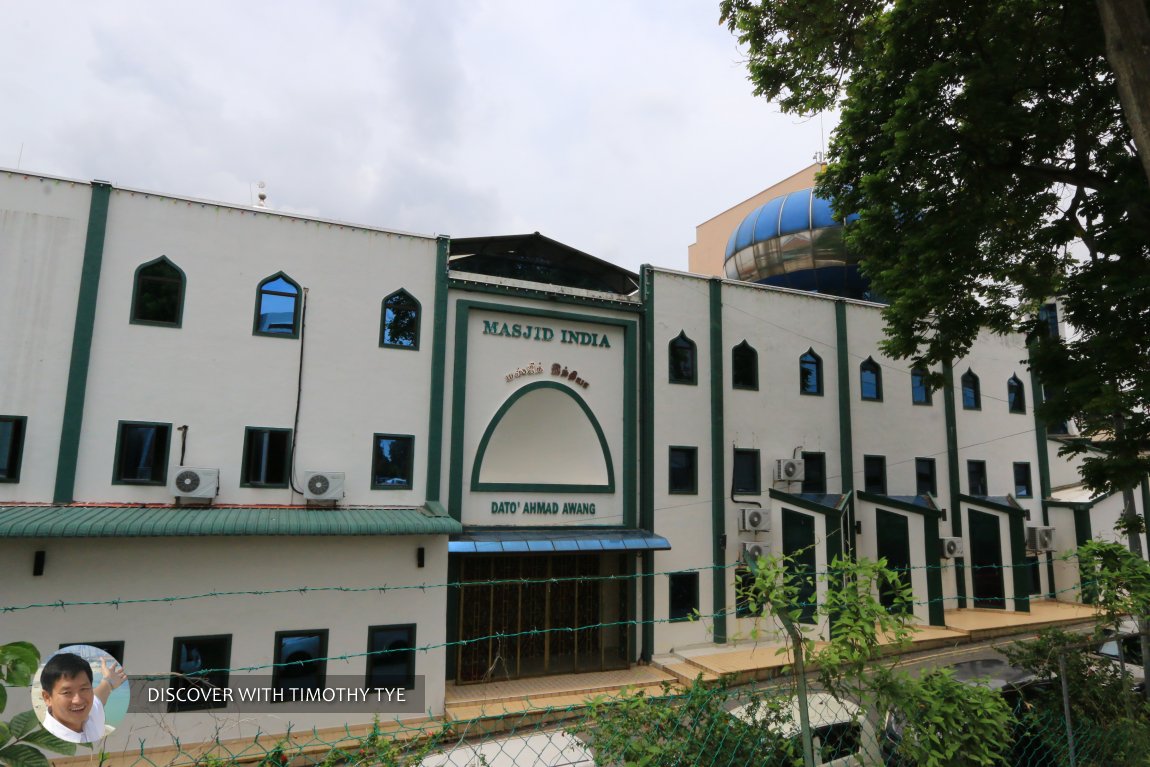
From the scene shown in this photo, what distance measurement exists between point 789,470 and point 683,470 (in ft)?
9.26

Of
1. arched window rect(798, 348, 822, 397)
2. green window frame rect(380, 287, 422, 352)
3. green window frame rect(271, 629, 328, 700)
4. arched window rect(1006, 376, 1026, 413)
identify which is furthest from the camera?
arched window rect(1006, 376, 1026, 413)

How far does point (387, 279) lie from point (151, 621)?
743 centimetres

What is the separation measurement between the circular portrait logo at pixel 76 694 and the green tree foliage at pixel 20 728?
5 cm

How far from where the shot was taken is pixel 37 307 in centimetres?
1155

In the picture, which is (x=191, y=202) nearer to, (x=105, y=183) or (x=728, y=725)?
(x=105, y=183)

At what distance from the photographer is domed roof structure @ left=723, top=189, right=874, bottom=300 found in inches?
813

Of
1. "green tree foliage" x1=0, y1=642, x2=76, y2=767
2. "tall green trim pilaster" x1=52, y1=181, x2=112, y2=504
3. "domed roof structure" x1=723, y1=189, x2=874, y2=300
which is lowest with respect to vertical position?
"green tree foliage" x1=0, y1=642, x2=76, y2=767

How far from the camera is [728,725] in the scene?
4.10 m

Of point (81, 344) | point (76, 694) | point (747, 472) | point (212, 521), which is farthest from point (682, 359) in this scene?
point (76, 694)

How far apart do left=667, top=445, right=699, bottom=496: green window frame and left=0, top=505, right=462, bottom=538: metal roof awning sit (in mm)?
5846

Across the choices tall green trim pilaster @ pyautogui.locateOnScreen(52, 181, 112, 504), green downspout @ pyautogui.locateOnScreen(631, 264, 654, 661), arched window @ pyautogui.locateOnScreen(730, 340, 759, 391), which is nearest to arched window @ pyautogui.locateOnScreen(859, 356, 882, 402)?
arched window @ pyautogui.locateOnScreen(730, 340, 759, 391)

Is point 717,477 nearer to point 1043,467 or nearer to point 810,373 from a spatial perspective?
point 810,373

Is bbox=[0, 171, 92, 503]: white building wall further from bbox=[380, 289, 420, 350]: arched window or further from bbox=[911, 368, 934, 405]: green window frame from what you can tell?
bbox=[911, 368, 934, 405]: green window frame

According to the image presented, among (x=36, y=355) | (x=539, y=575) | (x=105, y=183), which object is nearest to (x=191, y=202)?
(x=105, y=183)
